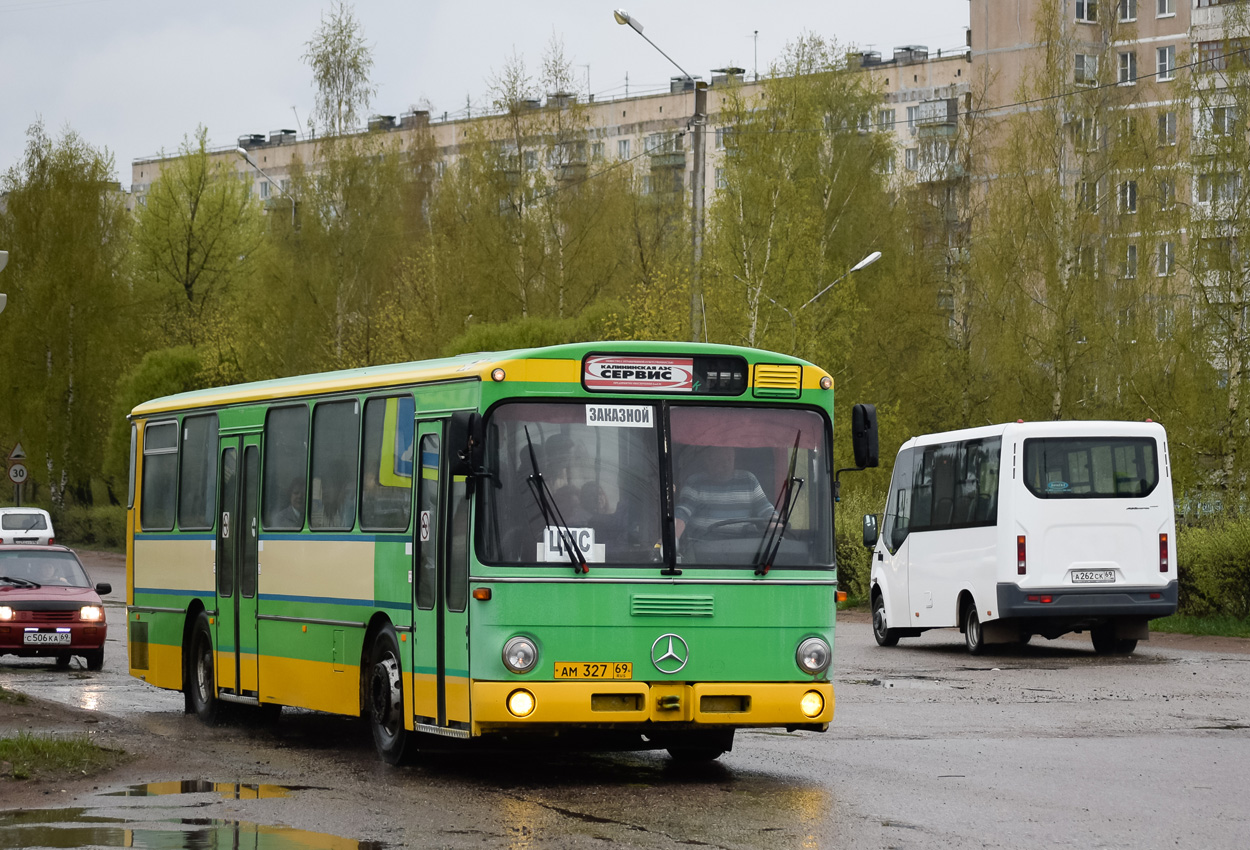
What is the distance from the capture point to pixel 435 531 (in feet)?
41.7

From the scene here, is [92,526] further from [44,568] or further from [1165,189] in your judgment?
[44,568]

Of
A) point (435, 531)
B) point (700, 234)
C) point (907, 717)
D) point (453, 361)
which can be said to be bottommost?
point (907, 717)

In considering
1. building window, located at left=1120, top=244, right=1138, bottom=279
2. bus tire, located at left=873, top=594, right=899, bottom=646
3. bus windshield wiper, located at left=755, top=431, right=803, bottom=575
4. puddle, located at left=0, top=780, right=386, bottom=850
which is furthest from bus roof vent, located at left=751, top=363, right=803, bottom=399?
building window, located at left=1120, top=244, right=1138, bottom=279

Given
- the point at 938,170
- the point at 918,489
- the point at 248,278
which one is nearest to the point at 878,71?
the point at 938,170

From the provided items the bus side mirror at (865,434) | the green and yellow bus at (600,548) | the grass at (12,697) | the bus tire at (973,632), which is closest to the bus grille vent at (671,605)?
the green and yellow bus at (600,548)

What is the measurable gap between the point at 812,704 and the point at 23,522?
3902 centimetres

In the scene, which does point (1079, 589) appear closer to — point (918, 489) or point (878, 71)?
point (918, 489)

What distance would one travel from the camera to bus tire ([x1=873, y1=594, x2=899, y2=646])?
27.9 metres

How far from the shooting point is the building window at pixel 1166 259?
164ft

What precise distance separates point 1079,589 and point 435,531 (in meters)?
13.5

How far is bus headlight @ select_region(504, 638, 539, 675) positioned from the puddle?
6.25ft

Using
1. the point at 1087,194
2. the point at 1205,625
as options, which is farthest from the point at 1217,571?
the point at 1087,194

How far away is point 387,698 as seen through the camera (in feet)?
43.9

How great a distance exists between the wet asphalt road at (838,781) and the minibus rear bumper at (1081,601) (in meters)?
4.02
